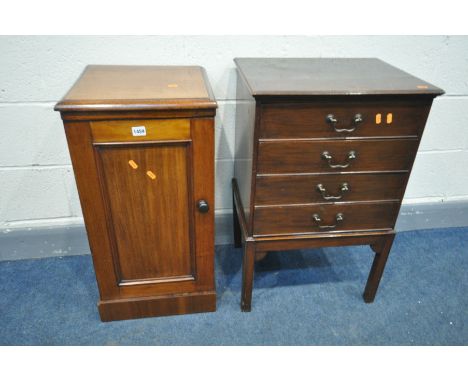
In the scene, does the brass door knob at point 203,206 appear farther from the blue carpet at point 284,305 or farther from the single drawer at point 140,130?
the blue carpet at point 284,305

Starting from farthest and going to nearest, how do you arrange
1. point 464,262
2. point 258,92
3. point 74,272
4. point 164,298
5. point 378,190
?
point 464,262 < point 74,272 < point 164,298 < point 378,190 < point 258,92

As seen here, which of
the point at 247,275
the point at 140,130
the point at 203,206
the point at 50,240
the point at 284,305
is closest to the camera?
the point at 140,130

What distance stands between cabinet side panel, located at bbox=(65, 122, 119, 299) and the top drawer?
0.49m

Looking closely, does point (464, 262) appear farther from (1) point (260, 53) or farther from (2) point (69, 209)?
(2) point (69, 209)

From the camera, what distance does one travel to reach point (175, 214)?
122cm

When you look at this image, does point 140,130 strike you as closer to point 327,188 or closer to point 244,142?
point 244,142

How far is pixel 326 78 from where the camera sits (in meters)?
1.13

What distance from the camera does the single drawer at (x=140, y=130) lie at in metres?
1.02

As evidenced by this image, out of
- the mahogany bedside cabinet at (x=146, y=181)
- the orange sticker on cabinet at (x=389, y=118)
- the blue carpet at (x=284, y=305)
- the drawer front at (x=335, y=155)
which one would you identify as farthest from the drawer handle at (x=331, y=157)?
the blue carpet at (x=284, y=305)

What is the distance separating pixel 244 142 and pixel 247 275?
0.47 meters

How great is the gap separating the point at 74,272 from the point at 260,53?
1.18 meters

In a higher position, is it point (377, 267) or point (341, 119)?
point (341, 119)

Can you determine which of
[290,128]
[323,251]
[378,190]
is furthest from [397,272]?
[290,128]

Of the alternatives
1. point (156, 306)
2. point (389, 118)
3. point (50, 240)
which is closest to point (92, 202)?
point (156, 306)
